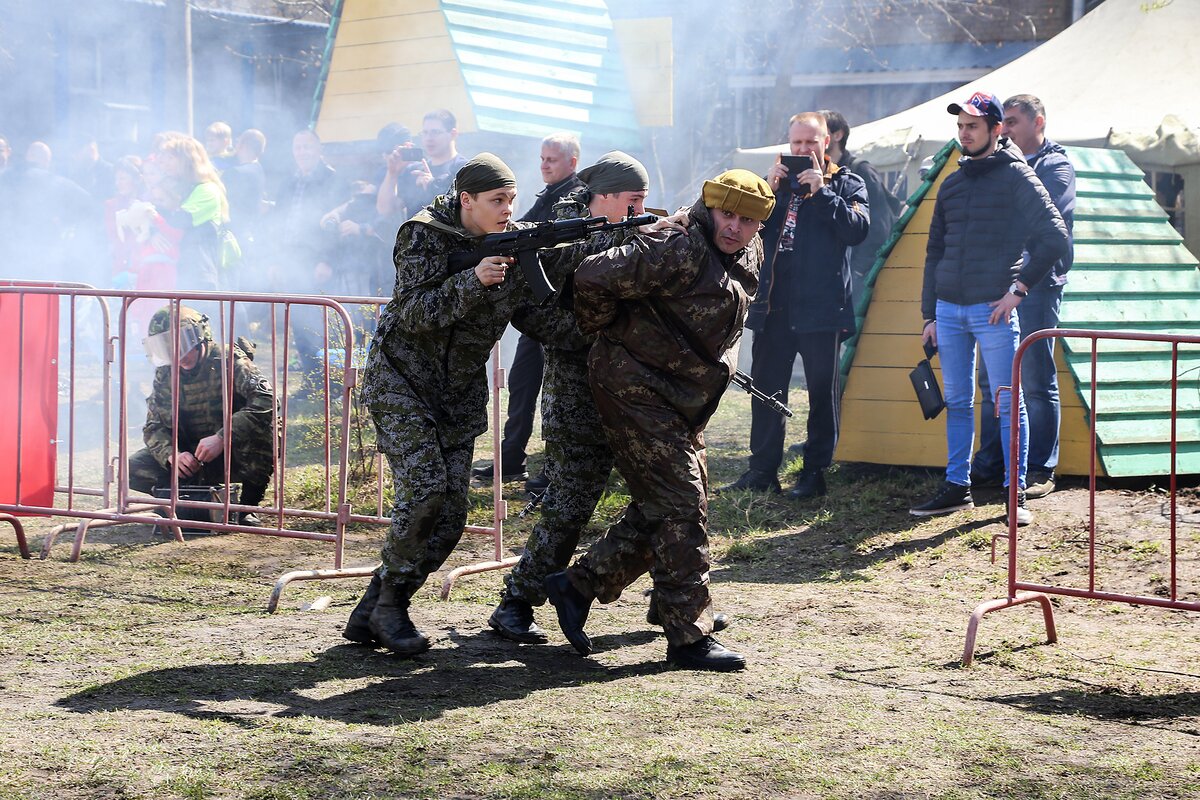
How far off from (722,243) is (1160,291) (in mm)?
5250

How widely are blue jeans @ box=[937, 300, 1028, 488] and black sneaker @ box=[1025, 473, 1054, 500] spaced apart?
0.66 ft

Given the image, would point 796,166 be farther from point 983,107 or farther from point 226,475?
point 226,475

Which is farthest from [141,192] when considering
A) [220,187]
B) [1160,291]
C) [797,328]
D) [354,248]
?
[1160,291]

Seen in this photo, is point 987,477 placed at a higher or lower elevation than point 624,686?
higher

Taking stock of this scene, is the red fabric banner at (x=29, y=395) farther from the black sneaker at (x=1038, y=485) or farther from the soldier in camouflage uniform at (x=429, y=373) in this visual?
→ the black sneaker at (x=1038, y=485)

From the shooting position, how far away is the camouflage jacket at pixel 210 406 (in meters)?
7.55

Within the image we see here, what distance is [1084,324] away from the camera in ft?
28.1


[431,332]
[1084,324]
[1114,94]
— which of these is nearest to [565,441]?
[431,332]

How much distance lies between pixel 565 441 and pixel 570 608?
643 millimetres

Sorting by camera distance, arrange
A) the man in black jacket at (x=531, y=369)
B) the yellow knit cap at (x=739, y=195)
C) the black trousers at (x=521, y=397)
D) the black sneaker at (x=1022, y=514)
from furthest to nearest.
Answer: the black trousers at (x=521, y=397) < the man in black jacket at (x=531, y=369) < the black sneaker at (x=1022, y=514) < the yellow knit cap at (x=739, y=195)

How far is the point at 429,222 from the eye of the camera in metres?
4.93

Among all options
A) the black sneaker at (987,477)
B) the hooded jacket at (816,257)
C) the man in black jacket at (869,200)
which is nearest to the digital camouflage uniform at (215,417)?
the hooded jacket at (816,257)

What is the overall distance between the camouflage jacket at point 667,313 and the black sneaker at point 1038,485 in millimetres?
3547

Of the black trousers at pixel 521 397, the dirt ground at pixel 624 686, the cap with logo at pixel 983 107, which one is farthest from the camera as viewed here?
the black trousers at pixel 521 397
